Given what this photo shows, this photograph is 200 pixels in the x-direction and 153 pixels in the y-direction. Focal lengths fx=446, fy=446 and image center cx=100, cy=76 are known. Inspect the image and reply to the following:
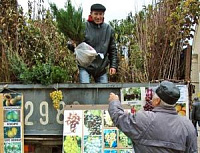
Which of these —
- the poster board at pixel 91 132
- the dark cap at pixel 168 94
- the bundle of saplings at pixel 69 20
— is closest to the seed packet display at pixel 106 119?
the poster board at pixel 91 132

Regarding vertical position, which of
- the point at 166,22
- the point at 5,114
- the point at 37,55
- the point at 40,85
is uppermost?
the point at 166,22

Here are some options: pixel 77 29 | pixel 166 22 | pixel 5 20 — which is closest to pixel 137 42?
pixel 166 22

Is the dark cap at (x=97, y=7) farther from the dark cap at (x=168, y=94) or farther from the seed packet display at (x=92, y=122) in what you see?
the dark cap at (x=168, y=94)

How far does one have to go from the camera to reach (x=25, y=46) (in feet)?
17.9

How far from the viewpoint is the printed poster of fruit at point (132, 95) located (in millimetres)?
4473

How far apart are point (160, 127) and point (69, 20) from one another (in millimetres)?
1936

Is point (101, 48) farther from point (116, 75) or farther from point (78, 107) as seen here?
point (78, 107)

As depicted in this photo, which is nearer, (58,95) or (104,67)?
(58,95)

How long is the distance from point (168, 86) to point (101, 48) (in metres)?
1.98

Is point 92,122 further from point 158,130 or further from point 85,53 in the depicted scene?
point 158,130

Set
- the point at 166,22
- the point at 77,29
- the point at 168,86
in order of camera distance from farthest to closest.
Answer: the point at 166,22 → the point at 77,29 → the point at 168,86

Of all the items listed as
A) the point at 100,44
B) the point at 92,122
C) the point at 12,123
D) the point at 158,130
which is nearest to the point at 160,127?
the point at 158,130

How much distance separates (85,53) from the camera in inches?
194

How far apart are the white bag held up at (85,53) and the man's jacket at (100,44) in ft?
0.34
